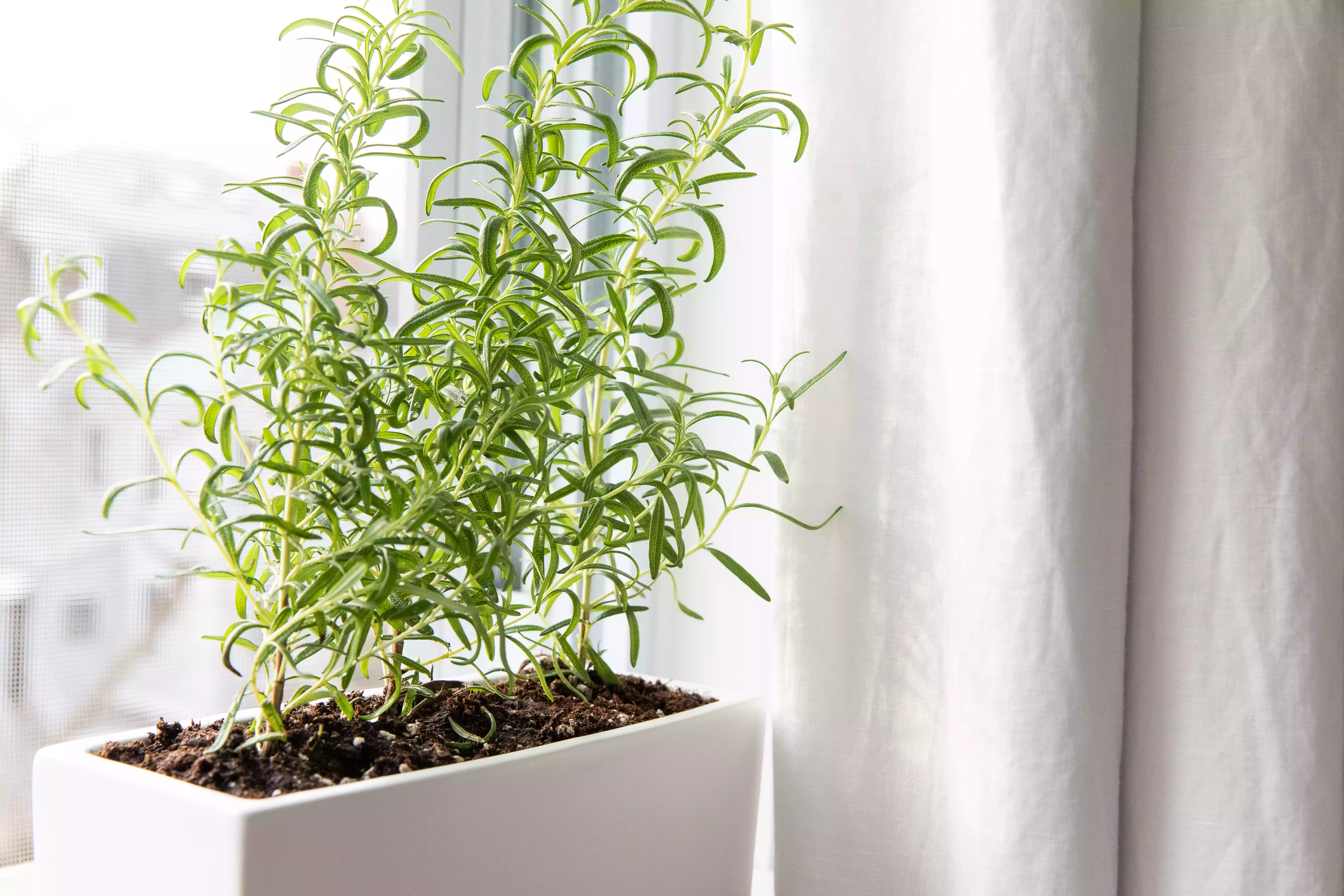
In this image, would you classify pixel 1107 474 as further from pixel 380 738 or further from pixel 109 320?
pixel 109 320

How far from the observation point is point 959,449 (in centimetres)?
69

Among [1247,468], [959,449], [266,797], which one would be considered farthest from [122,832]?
[1247,468]

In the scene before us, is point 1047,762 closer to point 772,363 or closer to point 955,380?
point 955,380

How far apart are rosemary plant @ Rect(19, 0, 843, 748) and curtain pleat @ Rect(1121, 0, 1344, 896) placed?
0.84 feet

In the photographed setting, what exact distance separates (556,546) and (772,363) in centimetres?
44

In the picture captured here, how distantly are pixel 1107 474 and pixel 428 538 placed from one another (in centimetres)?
45

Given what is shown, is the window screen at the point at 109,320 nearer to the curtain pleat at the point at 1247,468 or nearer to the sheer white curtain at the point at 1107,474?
the sheer white curtain at the point at 1107,474

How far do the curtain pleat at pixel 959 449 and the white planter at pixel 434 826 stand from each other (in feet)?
0.39

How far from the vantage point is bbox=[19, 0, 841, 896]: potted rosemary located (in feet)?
1.65

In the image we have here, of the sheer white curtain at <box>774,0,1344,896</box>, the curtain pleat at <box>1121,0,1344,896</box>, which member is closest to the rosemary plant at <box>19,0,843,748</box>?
the sheer white curtain at <box>774,0,1344,896</box>

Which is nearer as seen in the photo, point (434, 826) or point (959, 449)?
point (434, 826)

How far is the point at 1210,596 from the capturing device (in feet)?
2.08

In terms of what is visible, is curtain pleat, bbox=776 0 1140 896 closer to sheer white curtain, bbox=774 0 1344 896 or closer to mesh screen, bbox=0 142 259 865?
sheer white curtain, bbox=774 0 1344 896

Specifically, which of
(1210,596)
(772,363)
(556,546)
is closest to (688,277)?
(772,363)
